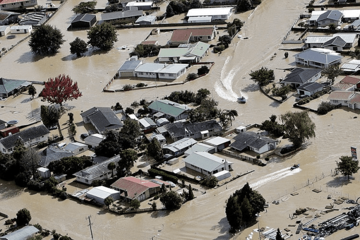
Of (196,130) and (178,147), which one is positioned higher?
(196,130)

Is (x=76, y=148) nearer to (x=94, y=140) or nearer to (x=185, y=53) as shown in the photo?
(x=94, y=140)

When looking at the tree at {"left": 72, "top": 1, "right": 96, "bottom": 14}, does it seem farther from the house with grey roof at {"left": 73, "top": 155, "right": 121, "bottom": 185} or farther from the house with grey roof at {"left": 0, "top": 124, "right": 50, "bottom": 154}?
the house with grey roof at {"left": 73, "top": 155, "right": 121, "bottom": 185}

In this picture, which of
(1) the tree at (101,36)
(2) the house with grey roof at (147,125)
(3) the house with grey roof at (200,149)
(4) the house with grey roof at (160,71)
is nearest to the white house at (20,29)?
(1) the tree at (101,36)

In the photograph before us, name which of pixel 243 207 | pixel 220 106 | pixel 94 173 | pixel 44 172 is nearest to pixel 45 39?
pixel 220 106

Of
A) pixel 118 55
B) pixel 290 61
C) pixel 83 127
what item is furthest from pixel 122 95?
pixel 290 61

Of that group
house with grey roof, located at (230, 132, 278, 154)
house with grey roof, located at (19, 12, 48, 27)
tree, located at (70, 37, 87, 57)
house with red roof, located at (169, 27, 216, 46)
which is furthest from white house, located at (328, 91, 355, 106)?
house with grey roof, located at (19, 12, 48, 27)

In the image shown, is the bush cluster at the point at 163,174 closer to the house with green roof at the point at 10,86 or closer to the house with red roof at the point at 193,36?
the house with green roof at the point at 10,86
